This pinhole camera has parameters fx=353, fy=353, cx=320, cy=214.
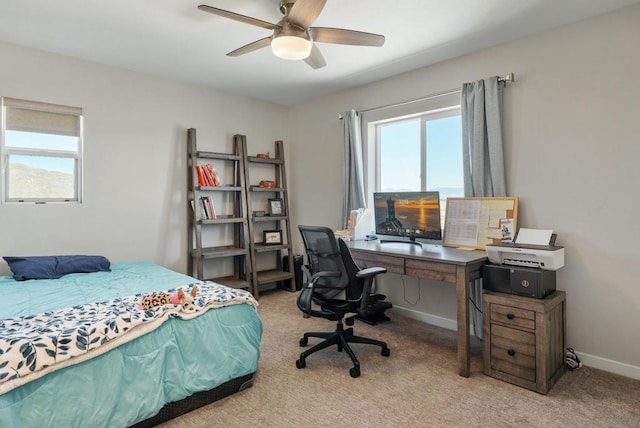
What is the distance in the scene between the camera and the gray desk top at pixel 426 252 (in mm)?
2523

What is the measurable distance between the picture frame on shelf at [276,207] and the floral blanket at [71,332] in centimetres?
256

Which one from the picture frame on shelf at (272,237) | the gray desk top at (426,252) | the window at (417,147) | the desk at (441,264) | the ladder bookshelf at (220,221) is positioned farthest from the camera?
the picture frame on shelf at (272,237)

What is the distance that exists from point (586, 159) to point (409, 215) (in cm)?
135

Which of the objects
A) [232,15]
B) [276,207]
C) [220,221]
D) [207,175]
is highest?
[232,15]

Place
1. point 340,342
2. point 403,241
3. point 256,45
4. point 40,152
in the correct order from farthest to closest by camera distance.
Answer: point 403,241 → point 40,152 → point 340,342 → point 256,45

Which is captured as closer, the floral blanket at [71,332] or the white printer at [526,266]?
the floral blanket at [71,332]

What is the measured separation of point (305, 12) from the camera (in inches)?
80.7

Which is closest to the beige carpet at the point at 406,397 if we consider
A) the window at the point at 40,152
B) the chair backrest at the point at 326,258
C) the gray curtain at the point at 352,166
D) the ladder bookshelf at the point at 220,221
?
the chair backrest at the point at 326,258

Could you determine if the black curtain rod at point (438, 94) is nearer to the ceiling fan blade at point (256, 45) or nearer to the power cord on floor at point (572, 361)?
the ceiling fan blade at point (256, 45)

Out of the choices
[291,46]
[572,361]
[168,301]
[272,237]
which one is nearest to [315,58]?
[291,46]

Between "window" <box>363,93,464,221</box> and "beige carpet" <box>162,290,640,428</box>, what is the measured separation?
1588 mm

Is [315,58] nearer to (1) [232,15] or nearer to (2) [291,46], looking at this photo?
(2) [291,46]

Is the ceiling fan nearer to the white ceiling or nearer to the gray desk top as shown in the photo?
the white ceiling

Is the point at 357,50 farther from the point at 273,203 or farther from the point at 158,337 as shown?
the point at 158,337
